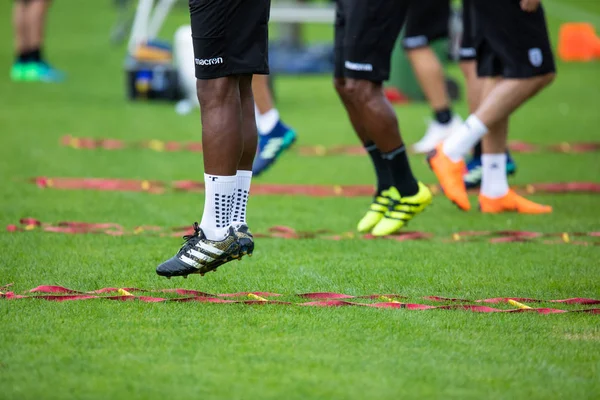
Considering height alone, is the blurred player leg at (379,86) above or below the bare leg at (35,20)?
above

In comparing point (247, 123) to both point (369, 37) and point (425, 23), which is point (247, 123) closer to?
point (369, 37)

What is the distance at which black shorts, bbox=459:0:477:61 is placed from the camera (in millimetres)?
7284

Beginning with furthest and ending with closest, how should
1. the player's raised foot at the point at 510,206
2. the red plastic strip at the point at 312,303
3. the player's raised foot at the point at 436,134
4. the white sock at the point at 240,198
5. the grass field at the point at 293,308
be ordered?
the player's raised foot at the point at 436,134
the player's raised foot at the point at 510,206
the white sock at the point at 240,198
the red plastic strip at the point at 312,303
the grass field at the point at 293,308

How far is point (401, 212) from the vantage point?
5.92 metres

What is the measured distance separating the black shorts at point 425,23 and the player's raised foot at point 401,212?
113 inches

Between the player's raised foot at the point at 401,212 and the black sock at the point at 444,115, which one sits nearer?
the player's raised foot at the point at 401,212

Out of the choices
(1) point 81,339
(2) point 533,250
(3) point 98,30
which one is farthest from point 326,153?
(3) point 98,30

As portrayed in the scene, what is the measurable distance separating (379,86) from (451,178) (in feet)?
2.80

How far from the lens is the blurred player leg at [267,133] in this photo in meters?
7.22

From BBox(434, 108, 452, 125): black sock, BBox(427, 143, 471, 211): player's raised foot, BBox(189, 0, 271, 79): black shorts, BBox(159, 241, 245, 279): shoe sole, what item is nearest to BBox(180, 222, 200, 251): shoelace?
BBox(159, 241, 245, 279): shoe sole

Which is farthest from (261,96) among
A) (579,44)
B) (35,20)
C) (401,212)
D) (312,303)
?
(579,44)

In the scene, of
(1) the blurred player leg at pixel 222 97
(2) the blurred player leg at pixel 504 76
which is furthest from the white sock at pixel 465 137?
(1) the blurred player leg at pixel 222 97

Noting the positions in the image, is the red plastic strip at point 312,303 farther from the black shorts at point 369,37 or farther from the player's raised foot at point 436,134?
the player's raised foot at point 436,134

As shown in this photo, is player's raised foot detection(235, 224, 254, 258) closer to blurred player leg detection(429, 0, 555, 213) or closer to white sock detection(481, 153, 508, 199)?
blurred player leg detection(429, 0, 555, 213)
